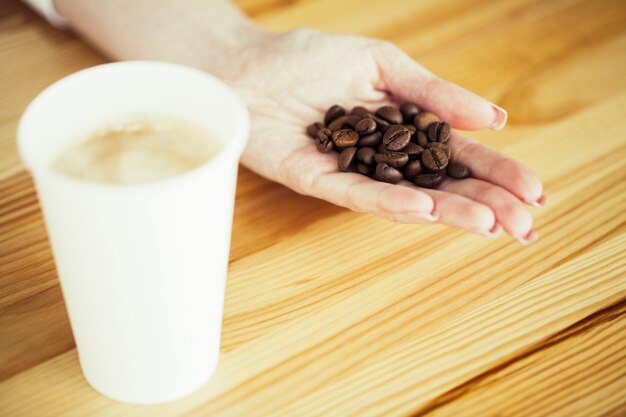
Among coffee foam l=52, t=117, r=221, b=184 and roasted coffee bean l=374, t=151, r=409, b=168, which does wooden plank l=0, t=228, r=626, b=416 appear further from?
coffee foam l=52, t=117, r=221, b=184

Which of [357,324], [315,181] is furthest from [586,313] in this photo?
[315,181]

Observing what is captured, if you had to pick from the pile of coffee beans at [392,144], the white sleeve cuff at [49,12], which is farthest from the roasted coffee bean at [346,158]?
the white sleeve cuff at [49,12]

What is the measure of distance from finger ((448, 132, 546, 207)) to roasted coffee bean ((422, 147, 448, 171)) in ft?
0.15

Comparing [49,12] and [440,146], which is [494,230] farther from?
[49,12]

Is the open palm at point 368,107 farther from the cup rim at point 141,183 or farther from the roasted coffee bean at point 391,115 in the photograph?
the cup rim at point 141,183

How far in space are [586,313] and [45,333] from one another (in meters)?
0.82

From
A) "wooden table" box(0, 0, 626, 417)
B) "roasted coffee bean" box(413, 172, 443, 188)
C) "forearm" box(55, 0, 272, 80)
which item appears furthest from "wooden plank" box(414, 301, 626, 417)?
"forearm" box(55, 0, 272, 80)

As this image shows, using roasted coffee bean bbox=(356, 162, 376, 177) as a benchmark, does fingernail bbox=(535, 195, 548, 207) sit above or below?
above

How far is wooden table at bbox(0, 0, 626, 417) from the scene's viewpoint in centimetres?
92

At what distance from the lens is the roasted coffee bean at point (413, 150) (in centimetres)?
107

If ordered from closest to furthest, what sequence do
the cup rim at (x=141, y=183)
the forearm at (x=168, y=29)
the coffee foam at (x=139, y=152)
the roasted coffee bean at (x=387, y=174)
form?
the cup rim at (x=141, y=183), the coffee foam at (x=139, y=152), the roasted coffee bean at (x=387, y=174), the forearm at (x=168, y=29)

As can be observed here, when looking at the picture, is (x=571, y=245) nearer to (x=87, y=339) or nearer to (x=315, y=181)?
(x=315, y=181)

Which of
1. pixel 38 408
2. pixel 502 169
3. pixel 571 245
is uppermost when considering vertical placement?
pixel 502 169

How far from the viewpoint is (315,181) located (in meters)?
1.09
